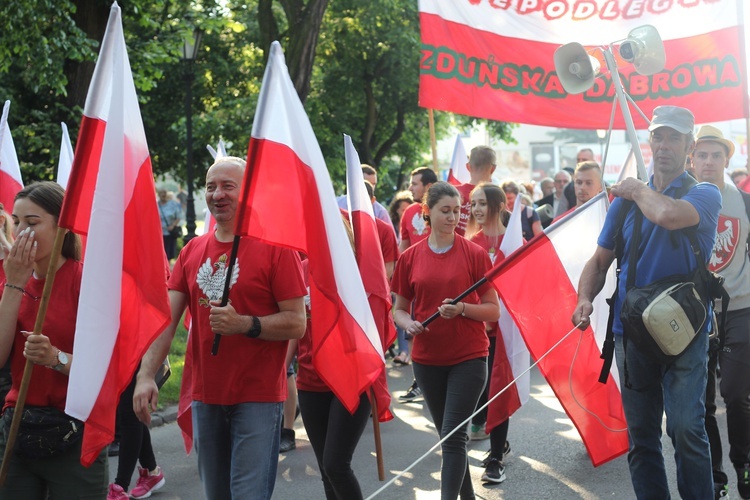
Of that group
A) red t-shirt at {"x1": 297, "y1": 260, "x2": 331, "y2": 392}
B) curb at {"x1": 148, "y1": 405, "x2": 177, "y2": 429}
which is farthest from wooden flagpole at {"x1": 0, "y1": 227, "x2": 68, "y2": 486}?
curb at {"x1": 148, "y1": 405, "x2": 177, "y2": 429}

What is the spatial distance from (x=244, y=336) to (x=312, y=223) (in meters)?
0.59

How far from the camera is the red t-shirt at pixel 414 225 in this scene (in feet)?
33.5

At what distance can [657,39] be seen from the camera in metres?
Answer: 5.67

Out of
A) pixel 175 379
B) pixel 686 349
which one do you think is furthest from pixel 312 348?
pixel 175 379

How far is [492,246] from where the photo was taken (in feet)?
25.8

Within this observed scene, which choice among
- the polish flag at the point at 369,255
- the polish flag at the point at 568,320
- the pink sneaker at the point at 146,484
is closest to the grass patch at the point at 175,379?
the pink sneaker at the point at 146,484

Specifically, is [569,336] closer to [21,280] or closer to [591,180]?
[591,180]

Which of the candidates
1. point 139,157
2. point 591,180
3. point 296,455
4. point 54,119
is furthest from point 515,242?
point 54,119

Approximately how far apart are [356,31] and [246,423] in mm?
25501

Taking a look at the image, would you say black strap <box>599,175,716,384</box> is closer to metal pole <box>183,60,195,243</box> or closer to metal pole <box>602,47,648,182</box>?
metal pole <box>602,47,648,182</box>

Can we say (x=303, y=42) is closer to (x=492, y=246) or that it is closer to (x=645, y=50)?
(x=492, y=246)

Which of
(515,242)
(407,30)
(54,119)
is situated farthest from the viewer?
(407,30)

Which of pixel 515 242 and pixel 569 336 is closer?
pixel 569 336

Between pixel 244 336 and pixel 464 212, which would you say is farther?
pixel 464 212
